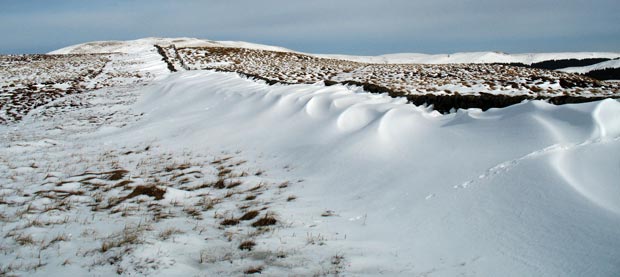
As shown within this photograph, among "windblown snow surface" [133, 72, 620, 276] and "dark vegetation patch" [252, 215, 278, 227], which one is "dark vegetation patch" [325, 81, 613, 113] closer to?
"windblown snow surface" [133, 72, 620, 276]

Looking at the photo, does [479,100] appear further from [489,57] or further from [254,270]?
[489,57]

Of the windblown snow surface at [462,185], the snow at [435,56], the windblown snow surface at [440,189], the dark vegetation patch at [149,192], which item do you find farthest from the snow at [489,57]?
the dark vegetation patch at [149,192]

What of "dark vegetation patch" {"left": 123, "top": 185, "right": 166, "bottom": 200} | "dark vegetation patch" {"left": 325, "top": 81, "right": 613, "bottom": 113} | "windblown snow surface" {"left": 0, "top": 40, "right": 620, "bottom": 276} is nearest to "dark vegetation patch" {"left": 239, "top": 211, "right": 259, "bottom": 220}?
"windblown snow surface" {"left": 0, "top": 40, "right": 620, "bottom": 276}

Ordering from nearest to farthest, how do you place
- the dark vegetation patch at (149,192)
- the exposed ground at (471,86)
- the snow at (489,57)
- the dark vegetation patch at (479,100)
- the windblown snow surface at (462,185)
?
the windblown snow surface at (462,185) → the dark vegetation patch at (149,192) → the dark vegetation patch at (479,100) → the exposed ground at (471,86) → the snow at (489,57)

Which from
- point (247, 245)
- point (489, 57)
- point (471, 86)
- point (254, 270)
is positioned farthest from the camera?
point (489, 57)

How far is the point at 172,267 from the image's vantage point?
3.54m

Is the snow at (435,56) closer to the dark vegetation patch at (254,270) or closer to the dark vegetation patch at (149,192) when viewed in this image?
the dark vegetation patch at (149,192)

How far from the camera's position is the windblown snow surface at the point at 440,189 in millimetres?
3371

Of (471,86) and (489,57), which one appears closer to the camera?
(471,86)

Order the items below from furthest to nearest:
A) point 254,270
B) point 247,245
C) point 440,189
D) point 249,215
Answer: point 249,215 → point 440,189 → point 247,245 → point 254,270

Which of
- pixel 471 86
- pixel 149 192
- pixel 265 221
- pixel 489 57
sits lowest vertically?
pixel 149 192

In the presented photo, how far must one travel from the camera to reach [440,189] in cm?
480

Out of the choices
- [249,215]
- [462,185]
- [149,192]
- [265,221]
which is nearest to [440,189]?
[462,185]

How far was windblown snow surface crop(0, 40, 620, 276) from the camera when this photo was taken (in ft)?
11.1
